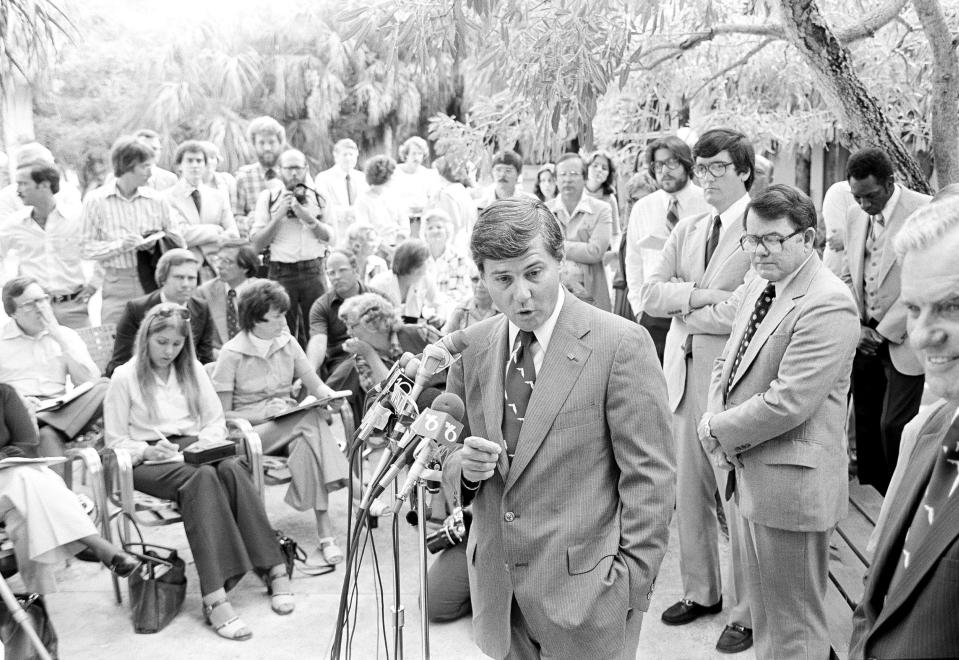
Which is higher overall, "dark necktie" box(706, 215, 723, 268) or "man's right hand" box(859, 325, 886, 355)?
"dark necktie" box(706, 215, 723, 268)

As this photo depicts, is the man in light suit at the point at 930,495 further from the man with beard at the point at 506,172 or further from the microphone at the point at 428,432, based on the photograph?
the man with beard at the point at 506,172

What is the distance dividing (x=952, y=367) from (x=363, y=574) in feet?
12.9

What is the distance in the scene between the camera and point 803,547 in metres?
3.31

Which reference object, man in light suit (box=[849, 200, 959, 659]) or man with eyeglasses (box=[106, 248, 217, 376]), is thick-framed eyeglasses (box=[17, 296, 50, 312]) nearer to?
man with eyeglasses (box=[106, 248, 217, 376])

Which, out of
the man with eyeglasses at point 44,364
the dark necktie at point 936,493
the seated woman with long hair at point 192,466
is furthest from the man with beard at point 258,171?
the dark necktie at point 936,493

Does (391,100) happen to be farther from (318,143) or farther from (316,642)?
(316,642)

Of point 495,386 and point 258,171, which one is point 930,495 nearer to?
point 495,386

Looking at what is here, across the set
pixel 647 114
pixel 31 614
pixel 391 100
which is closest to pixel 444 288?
pixel 647 114

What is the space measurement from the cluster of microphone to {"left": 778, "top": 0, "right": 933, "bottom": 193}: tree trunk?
2710mm

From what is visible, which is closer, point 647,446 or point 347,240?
point 647,446

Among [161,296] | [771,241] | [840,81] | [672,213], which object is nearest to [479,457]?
[771,241]

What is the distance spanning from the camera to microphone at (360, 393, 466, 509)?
2049mm

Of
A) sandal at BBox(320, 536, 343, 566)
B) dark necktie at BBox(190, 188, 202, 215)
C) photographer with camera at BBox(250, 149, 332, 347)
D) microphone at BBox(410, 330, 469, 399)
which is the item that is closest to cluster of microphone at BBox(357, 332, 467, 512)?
microphone at BBox(410, 330, 469, 399)

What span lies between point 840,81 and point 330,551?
357cm
